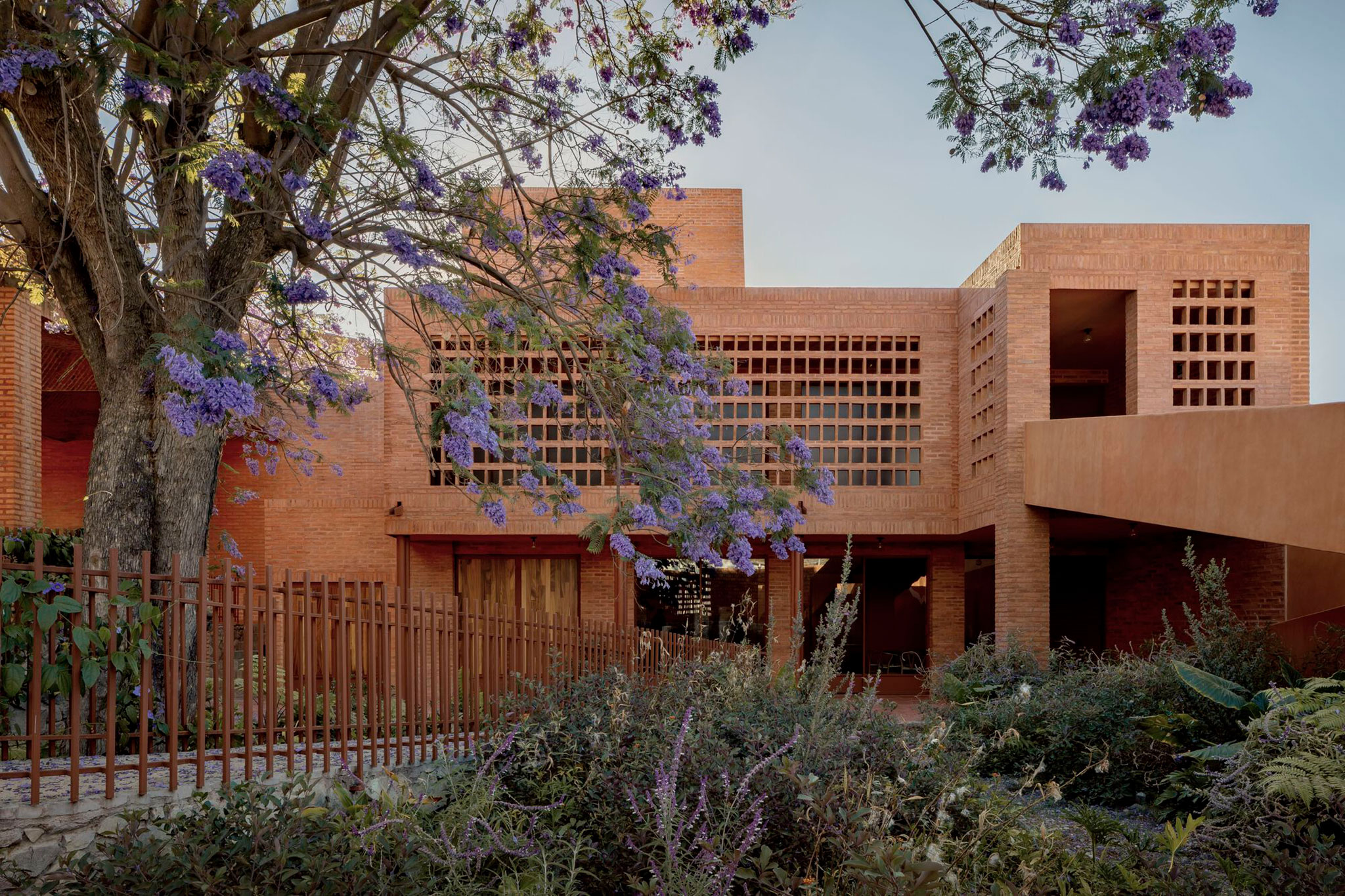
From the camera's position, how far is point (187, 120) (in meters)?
6.67

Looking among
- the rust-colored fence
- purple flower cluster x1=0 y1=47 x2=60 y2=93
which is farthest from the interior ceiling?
purple flower cluster x1=0 y1=47 x2=60 y2=93

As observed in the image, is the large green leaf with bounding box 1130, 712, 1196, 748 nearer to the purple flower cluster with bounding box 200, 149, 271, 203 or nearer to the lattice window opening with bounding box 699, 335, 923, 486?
the purple flower cluster with bounding box 200, 149, 271, 203

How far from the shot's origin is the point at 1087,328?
16.5 metres

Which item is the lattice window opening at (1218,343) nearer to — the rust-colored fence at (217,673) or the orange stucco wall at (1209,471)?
the orange stucco wall at (1209,471)

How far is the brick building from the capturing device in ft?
42.9

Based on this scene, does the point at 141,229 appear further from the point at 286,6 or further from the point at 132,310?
the point at 286,6

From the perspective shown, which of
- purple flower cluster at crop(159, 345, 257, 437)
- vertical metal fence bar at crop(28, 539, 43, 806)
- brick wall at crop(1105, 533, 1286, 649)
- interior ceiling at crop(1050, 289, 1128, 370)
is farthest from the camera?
interior ceiling at crop(1050, 289, 1128, 370)

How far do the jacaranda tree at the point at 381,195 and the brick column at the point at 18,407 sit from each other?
15.5 ft

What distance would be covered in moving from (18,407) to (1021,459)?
1278 cm

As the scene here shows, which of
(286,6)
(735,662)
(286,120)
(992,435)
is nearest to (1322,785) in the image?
(735,662)

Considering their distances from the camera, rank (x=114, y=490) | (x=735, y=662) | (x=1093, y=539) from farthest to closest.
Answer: (x=1093, y=539)
(x=735, y=662)
(x=114, y=490)

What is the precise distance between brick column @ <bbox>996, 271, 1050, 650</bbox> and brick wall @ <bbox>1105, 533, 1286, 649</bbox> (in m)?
1.98

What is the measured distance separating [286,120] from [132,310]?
192cm

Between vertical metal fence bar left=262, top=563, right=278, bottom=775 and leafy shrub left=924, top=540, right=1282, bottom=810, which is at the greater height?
vertical metal fence bar left=262, top=563, right=278, bottom=775
